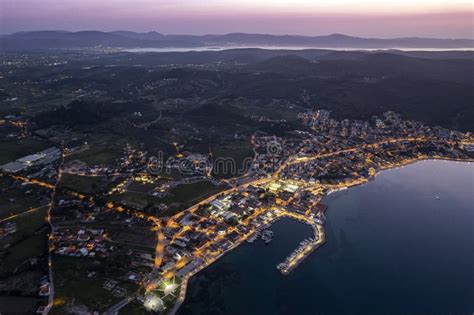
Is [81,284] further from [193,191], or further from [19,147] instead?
[19,147]

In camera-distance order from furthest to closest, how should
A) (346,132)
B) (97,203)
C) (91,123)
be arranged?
1. (91,123)
2. (346,132)
3. (97,203)

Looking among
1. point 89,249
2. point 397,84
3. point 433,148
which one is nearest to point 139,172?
point 89,249

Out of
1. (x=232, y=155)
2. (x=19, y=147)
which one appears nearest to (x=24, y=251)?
(x=232, y=155)

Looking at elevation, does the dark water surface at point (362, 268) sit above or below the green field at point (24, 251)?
below

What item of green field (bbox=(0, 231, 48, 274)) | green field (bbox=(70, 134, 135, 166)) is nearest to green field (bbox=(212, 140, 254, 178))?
green field (bbox=(70, 134, 135, 166))

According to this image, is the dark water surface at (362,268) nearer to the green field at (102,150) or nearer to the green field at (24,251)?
the green field at (24,251)

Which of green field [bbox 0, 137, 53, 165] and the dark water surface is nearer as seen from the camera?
the dark water surface

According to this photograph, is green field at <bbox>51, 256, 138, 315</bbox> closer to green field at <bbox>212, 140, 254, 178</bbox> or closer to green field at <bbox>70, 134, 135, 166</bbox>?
Answer: green field at <bbox>212, 140, 254, 178</bbox>

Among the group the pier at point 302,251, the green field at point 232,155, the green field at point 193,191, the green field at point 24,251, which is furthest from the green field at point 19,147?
the pier at point 302,251

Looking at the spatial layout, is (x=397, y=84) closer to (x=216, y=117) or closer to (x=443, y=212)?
(x=216, y=117)
